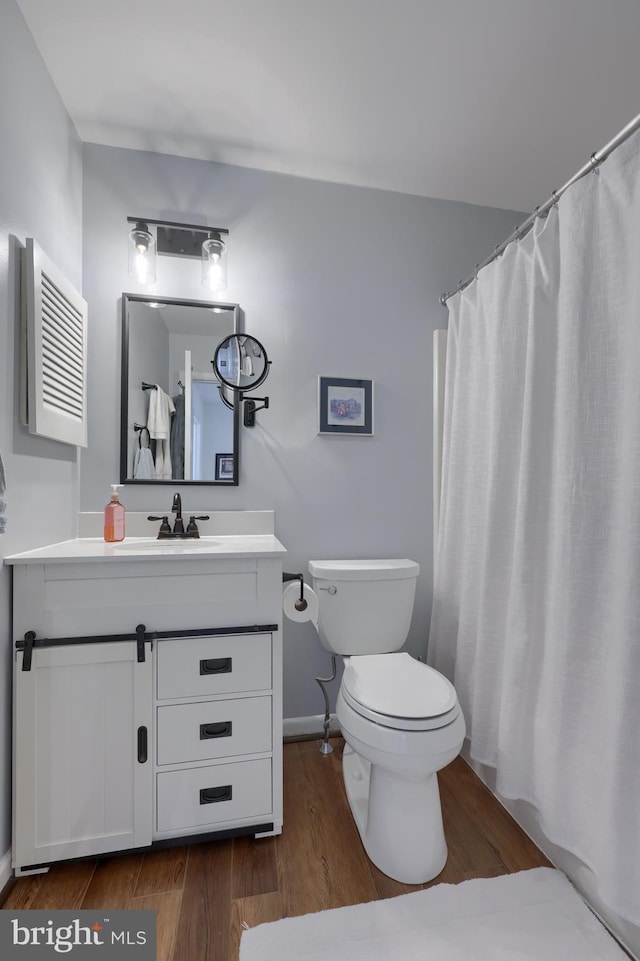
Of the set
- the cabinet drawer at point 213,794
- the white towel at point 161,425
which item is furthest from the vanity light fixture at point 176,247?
the cabinet drawer at point 213,794

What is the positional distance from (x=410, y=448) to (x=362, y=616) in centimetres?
80

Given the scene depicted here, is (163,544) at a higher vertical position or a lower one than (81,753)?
higher

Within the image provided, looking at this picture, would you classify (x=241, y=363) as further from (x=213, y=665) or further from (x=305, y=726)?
(x=305, y=726)

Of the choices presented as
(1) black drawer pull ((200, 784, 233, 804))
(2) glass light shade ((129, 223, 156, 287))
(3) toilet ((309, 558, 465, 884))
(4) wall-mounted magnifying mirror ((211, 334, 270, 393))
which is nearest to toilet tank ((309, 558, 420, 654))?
(3) toilet ((309, 558, 465, 884))

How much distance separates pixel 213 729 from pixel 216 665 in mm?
189

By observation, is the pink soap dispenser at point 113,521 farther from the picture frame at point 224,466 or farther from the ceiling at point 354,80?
the ceiling at point 354,80

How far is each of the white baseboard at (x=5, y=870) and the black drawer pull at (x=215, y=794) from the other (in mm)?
517

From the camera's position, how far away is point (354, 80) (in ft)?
5.02

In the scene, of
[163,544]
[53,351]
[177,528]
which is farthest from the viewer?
[177,528]

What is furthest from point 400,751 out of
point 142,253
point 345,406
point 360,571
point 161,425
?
point 142,253

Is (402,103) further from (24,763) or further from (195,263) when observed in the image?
(24,763)

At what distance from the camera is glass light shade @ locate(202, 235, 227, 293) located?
1805 mm

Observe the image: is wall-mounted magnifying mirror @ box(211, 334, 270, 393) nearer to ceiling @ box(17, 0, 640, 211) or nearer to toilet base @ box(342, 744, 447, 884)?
ceiling @ box(17, 0, 640, 211)

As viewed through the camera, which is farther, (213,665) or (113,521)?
(113,521)
